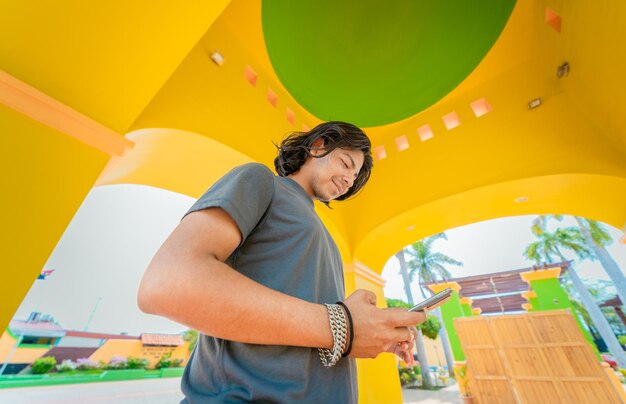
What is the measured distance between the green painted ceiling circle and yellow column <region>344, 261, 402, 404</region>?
7.49ft

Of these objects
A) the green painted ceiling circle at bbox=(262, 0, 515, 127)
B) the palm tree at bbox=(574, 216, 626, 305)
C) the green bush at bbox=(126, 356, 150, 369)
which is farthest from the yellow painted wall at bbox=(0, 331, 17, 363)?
the palm tree at bbox=(574, 216, 626, 305)

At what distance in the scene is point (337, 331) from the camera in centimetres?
55

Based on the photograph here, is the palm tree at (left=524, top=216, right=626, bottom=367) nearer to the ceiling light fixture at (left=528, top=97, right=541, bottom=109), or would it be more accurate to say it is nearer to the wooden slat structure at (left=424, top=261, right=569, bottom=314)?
the wooden slat structure at (left=424, top=261, right=569, bottom=314)

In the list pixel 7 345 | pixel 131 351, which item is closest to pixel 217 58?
pixel 7 345

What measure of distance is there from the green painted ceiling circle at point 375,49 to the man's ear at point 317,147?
255cm

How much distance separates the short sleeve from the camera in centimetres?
56

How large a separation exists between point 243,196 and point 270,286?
0.23 metres

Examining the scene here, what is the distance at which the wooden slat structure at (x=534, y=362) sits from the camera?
13.2 ft

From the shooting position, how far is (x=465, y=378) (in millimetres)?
5609

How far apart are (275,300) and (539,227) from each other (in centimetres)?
1804

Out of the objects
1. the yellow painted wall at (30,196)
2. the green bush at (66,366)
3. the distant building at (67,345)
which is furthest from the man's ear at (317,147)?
the green bush at (66,366)

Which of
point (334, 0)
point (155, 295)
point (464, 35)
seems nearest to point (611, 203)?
point (464, 35)

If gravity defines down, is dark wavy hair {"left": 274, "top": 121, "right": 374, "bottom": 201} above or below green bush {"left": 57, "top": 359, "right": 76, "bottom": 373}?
above

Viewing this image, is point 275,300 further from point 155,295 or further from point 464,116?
point 464,116
